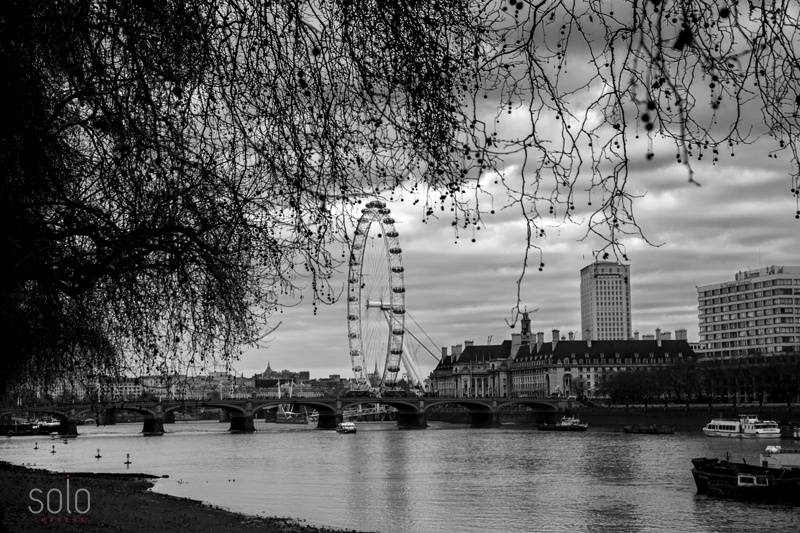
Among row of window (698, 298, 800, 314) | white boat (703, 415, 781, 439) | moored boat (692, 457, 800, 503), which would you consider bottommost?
white boat (703, 415, 781, 439)

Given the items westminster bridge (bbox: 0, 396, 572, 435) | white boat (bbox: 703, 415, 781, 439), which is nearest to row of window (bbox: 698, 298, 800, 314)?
westminster bridge (bbox: 0, 396, 572, 435)

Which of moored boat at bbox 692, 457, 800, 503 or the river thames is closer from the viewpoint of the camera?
the river thames

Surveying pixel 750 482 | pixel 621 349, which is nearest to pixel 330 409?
pixel 621 349

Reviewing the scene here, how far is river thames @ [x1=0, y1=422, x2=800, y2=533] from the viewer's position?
31.7 m

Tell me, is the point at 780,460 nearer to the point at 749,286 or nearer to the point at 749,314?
the point at 749,314

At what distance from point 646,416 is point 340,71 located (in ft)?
370

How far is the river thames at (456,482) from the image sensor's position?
1247 inches

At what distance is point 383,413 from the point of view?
174250 millimetres

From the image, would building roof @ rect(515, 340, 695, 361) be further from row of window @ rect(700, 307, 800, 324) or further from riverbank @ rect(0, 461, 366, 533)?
riverbank @ rect(0, 461, 366, 533)

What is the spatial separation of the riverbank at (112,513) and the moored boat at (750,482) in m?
19.0

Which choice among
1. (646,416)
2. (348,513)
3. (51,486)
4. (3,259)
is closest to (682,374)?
(646,416)

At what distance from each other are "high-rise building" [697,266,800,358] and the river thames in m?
64.7

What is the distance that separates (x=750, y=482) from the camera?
38.4 meters

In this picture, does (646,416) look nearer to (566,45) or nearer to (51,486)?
(51,486)
